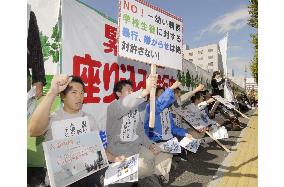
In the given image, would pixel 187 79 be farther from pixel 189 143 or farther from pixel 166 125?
pixel 166 125

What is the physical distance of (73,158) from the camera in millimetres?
2947

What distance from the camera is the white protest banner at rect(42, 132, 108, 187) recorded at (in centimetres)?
275

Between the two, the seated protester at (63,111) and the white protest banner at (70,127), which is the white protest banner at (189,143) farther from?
the white protest banner at (70,127)

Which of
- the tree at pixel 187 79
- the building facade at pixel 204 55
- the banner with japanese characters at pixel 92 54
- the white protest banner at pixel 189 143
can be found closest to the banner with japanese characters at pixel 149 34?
the banner with japanese characters at pixel 92 54

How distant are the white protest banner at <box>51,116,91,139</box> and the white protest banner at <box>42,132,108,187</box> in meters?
0.17

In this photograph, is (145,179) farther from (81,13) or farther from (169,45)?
(81,13)

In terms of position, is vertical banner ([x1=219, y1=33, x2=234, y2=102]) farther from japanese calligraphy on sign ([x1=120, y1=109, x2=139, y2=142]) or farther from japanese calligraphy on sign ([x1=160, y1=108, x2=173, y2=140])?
japanese calligraphy on sign ([x1=120, y1=109, x2=139, y2=142])

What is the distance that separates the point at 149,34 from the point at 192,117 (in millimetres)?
3625

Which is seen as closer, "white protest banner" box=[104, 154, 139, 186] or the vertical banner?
"white protest banner" box=[104, 154, 139, 186]

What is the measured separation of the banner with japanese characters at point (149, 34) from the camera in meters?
3.77

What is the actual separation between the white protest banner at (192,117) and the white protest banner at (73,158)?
4091 millimetres

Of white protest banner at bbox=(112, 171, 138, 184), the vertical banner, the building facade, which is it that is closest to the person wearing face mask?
the vertical banner

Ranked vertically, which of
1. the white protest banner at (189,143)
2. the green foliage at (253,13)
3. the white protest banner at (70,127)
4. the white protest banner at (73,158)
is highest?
the green foliage at (253,13)

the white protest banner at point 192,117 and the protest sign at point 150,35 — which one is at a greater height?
the protest sign at point 150,35
